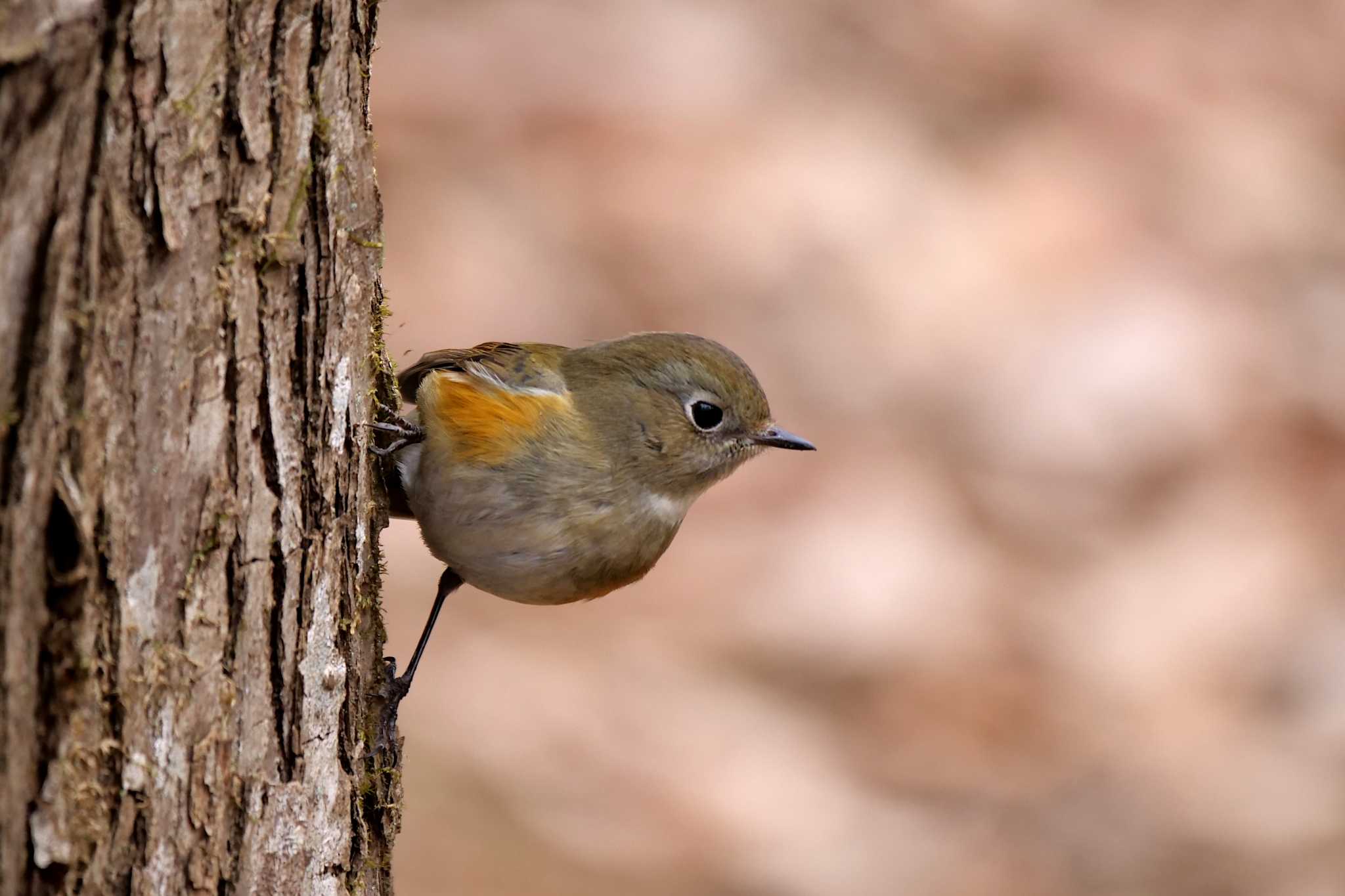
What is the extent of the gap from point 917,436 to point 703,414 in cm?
583

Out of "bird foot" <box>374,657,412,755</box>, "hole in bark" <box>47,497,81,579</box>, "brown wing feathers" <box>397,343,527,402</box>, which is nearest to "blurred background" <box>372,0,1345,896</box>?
"brown wing feathers" <box>397,343,527,402</box>

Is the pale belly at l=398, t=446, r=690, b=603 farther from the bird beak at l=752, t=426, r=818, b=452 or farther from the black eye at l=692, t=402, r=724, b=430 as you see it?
the bird beak at l=752, t=426, r=818, b=452

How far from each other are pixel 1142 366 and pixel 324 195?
8065 millimetres

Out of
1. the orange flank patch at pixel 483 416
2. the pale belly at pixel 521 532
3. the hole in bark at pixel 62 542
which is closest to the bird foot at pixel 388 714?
the pale belly at pixel 521 532

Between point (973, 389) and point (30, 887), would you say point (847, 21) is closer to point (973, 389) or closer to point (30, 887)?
point (973, 389)

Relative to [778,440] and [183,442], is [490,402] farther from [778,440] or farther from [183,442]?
[183,442]

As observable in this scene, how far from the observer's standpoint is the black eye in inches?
170

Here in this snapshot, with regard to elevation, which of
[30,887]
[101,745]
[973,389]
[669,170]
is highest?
[669,170]

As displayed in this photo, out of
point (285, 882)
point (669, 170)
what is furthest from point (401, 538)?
point (285, 882)

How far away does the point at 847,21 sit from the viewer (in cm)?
1091

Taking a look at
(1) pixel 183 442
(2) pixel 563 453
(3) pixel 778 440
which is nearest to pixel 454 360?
(2) pixel 563 453

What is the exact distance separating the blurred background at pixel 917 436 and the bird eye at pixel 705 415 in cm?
379

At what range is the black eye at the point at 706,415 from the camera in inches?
170

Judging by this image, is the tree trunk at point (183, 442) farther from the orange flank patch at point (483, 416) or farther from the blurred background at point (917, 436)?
the blurred background at point (917, 436)
